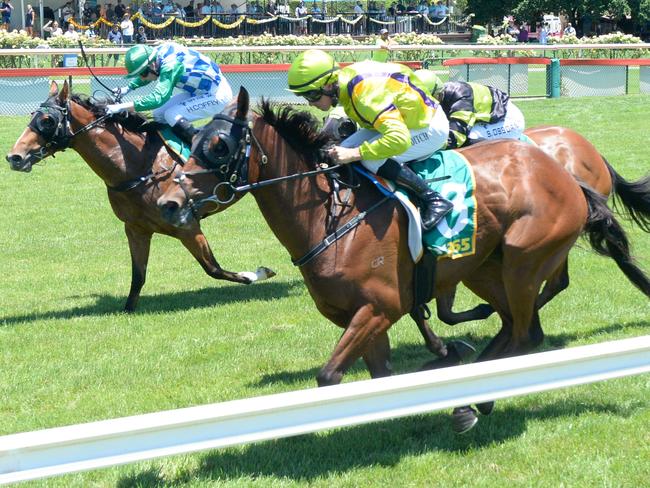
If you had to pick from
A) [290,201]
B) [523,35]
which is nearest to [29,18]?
[523,35]

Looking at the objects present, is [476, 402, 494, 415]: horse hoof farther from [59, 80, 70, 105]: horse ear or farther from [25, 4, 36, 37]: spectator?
[25, 4, 36, 37]: spectator

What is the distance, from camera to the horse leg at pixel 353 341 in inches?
191

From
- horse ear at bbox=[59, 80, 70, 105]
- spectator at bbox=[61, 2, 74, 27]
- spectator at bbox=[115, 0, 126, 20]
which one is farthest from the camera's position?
spectator at bbox=[115, 0, 126, 20]

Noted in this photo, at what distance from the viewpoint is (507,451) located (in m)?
4.80

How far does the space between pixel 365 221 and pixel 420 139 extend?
0.61m

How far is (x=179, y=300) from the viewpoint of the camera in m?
8.48

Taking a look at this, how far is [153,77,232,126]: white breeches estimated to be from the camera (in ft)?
27.3

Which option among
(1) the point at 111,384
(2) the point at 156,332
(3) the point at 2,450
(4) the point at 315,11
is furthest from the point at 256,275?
(4) the point at 315,11

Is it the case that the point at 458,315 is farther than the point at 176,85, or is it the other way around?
the point at 176,85

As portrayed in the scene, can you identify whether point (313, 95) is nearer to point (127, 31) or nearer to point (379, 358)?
point (379, 358)

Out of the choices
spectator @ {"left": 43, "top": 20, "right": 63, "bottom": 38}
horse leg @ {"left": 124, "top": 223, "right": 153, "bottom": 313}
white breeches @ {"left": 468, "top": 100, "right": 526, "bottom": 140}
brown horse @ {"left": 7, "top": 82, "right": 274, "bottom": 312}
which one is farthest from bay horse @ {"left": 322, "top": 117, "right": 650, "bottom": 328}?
spectator @ {"left": 43, "top": 20, "right": 63, "bottom": 38}

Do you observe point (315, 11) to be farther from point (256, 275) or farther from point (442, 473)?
point (442, 473)

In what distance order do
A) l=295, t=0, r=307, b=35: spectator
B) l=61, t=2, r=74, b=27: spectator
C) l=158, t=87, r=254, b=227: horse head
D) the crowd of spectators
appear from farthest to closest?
l=295, t=0, r=307, b=35: spectator
l=61, t=2, r=74, b=27: spectator
the crowd of spectators
l=158, t=87, r=254, b=227: horse head

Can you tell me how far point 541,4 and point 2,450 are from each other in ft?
156
